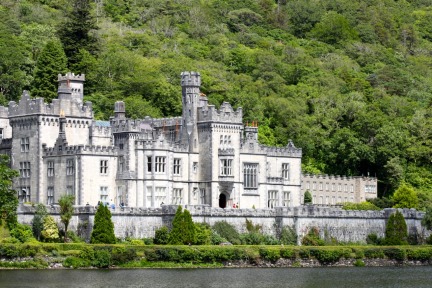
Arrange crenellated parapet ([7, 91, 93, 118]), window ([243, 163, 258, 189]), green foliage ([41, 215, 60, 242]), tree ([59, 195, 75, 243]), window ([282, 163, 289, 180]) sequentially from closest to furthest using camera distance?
green foliage ([41, 215, 60, 242])
tree ([59, 195, 75, 243])
crenellated parapet ([7, 91, 93, 118])
window ([243, 163, 258, 189])
window ([282, 163, 289, 180])

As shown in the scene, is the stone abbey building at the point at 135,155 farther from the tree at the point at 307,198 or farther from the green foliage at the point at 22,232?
the green foliage at the point at 22,232

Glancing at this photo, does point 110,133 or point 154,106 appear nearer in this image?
point 110,133

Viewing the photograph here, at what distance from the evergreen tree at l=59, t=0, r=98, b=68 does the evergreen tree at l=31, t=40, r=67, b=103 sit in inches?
255

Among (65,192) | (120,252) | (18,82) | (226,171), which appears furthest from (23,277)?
(18,82)

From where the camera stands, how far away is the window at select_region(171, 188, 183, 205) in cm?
11662

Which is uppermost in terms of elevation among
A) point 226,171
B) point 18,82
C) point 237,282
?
point 18,82

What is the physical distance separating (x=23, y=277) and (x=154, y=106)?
47.9 metres

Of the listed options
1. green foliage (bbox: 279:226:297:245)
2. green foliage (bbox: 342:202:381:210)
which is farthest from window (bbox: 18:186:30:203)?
green foliage (bbox: 342:202:381:210)

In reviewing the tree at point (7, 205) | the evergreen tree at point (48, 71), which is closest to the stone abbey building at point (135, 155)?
the tree at point (7, 205)

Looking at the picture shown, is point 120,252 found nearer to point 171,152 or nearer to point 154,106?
point 171,152

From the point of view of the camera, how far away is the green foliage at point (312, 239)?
A: 11375 cm

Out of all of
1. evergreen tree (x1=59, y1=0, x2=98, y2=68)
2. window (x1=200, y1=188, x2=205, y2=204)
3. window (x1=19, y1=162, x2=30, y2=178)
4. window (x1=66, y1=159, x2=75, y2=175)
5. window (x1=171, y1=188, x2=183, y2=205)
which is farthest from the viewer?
evergreen tree (x1=59, y1=0, x2=98, y2=68)

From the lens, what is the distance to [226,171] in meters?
119

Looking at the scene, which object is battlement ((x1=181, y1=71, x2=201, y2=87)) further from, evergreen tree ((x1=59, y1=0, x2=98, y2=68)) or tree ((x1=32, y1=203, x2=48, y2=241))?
evergreen tree ((x1=59, y1=0, x2=98, y2=68))
